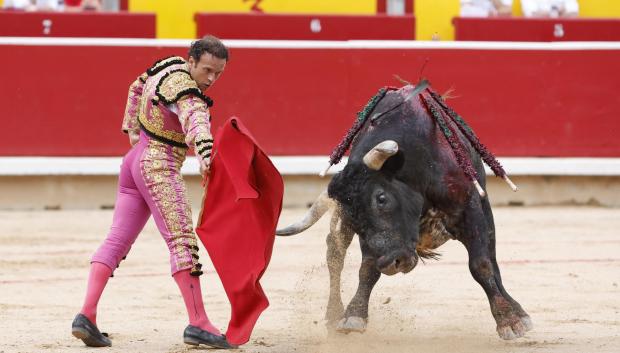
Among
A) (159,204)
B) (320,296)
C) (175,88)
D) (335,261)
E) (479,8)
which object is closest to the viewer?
(175,88)

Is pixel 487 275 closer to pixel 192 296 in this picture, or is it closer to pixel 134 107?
pixel 192 296

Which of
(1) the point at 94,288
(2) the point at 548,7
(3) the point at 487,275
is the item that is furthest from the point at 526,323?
(2) the point at 548,7

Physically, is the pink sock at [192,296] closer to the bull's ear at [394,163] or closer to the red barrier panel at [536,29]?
the bull's ear at [394,163]

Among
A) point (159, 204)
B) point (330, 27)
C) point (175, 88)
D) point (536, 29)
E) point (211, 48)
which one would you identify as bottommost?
point (536, 29)

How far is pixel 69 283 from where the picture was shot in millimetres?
6223

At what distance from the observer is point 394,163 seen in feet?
14.5

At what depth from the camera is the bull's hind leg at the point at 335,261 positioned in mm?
4840

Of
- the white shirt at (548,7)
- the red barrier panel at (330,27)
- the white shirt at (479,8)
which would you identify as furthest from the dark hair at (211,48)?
the white shirt at (548,7)

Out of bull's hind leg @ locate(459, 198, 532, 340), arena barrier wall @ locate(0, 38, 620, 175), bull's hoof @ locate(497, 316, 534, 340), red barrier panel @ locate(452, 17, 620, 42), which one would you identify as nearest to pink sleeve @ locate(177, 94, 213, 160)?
bull's hind leg @ locate(459, 198, 532, 340)

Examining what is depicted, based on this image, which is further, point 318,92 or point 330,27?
point 330,27

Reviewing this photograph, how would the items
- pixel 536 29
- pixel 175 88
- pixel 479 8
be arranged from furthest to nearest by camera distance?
pixel 479 8 < pixel 536 29 < pixel 175 88

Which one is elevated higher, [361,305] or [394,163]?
[394,163]

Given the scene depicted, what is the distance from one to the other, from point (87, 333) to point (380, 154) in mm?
1099

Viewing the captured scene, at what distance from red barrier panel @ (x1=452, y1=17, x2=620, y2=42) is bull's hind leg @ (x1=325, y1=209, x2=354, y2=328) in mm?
5367
